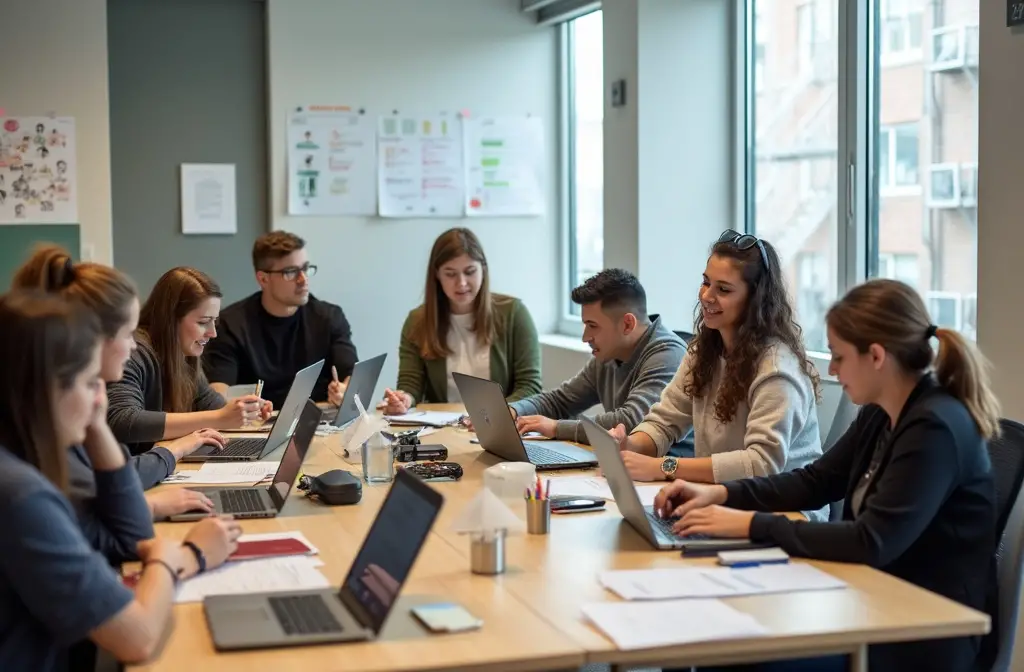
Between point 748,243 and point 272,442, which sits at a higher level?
point 748,243

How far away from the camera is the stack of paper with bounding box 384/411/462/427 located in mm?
3744

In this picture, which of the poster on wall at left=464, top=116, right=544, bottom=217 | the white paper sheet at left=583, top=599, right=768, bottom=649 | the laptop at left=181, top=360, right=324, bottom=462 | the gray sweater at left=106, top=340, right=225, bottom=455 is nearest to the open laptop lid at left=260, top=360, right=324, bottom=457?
the laptop at left=181, top=360, right=324, bottom=462

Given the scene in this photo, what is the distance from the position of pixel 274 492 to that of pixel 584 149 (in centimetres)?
340

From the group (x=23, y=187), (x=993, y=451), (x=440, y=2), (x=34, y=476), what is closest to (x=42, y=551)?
(x=34, y=476)

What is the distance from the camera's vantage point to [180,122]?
17.5 feet

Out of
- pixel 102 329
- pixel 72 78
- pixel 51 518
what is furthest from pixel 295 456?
pixel 72 78

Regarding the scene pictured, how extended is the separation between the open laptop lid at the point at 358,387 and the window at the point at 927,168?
66.4 inches

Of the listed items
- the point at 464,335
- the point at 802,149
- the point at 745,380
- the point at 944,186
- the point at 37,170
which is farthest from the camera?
the point at 37,170

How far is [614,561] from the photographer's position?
6.76 ft

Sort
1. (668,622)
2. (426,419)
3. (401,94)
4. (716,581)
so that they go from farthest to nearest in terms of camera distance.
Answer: (401,94), (426,419), (716,581), (668,622)

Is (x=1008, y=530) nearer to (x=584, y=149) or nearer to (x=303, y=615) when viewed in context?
(x=303, y=615)

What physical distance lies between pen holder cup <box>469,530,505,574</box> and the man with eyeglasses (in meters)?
2.39

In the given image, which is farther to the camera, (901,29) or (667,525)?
(901,29)

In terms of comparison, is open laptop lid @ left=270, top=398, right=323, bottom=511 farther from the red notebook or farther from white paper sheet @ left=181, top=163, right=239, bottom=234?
white paper sheet @ left=181, top=163, right=239, bottom=234
